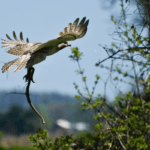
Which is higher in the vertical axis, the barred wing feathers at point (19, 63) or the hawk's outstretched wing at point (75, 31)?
the hawk's outstretched wing at point (75, 31)

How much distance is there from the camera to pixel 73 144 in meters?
1.23

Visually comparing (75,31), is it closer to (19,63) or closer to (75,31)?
(75,31)

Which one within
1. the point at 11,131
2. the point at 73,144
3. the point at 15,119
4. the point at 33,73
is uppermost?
the point at 33,73

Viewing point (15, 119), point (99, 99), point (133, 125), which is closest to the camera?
point (133, 125)

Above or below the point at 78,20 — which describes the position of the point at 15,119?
below

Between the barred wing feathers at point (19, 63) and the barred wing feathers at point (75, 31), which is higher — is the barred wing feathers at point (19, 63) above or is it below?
below

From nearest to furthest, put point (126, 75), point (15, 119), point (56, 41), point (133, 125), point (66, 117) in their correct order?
point (56, 41) → point (133, 125) → point (126, 75) → point (15, 119) → point (66, 117)

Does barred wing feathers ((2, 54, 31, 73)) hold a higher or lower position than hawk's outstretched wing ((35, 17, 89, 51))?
lower

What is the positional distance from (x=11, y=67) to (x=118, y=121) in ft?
3.18

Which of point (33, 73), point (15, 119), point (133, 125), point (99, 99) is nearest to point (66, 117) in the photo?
point (15, 119)

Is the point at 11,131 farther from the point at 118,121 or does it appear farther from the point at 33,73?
the point at 33,73

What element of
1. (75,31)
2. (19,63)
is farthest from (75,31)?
(19,63)

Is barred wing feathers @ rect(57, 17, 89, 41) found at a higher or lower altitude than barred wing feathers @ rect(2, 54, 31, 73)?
higher

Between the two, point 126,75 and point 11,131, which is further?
point 11,131
